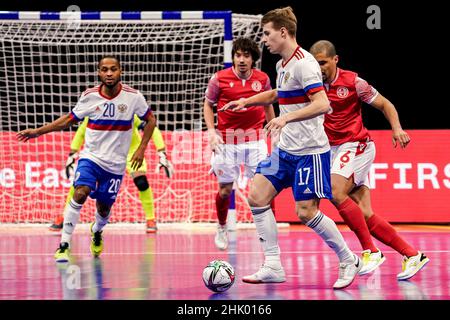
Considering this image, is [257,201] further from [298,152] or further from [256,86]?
[256,86]

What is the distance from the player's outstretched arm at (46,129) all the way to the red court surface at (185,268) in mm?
1083

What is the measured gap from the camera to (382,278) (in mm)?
6062

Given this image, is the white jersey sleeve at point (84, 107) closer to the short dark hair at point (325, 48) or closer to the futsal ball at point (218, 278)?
the short dark hair at point (325, 48)

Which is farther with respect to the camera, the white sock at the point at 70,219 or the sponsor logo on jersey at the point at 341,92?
the white sock at the point at 70,219

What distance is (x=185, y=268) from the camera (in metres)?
6.80

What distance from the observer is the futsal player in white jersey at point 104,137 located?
24.5 feet

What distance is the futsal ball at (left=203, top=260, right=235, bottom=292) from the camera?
17.6 feet

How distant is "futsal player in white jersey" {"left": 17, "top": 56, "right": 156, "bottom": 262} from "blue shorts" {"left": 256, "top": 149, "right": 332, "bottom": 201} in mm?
2078

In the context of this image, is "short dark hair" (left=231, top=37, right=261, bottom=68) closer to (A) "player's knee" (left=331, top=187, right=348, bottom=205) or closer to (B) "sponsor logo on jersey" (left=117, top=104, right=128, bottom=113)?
(B) "sponsor logo on jersey" (left=117, top=104, right=128, bottom=113)

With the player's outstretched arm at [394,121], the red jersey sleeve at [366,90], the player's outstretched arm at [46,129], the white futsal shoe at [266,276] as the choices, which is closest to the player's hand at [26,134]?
the player's outstretched arm at [46,129]

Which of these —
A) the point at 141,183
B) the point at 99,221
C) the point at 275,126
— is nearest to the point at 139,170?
the point at 141,183

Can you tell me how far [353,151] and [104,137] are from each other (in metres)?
2.35

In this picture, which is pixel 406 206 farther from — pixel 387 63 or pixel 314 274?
pixel 314 274

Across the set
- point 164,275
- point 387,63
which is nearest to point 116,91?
point 164,275
